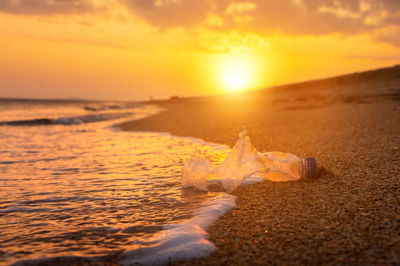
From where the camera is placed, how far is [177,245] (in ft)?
9.78

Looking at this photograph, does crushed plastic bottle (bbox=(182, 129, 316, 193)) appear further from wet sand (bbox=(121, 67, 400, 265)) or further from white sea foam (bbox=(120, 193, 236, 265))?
white sea foam (bbox=(120, 193, 236, 265))

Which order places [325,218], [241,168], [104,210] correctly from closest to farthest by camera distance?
[325,218] < [104,210] < [241,168]

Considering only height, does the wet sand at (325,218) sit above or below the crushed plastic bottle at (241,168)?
below

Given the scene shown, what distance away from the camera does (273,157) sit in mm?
5137

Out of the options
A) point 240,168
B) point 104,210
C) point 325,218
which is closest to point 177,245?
point 104,210

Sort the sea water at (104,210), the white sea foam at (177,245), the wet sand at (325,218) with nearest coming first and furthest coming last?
1. the wet sand at (325,218)
2. the white sea foam at (177,245)
3. the sea water at (104,210)

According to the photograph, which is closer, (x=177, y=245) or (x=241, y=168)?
(x=177, y=245)

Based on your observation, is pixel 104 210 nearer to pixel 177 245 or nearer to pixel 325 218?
pixel 177 245

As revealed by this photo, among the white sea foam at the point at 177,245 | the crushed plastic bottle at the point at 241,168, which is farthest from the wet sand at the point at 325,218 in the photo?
the crushed plastic bottle at the point at 241,168

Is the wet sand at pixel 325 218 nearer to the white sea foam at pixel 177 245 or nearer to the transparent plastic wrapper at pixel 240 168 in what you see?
the white sea foam at pixel 177 245

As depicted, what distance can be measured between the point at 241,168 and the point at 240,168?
16 mm

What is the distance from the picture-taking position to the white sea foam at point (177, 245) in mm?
2766

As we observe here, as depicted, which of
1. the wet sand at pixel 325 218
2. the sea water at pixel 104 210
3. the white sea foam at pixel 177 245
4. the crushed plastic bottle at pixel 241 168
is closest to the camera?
the wet sand at pixel 325 218

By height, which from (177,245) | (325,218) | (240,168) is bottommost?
(177,245)
